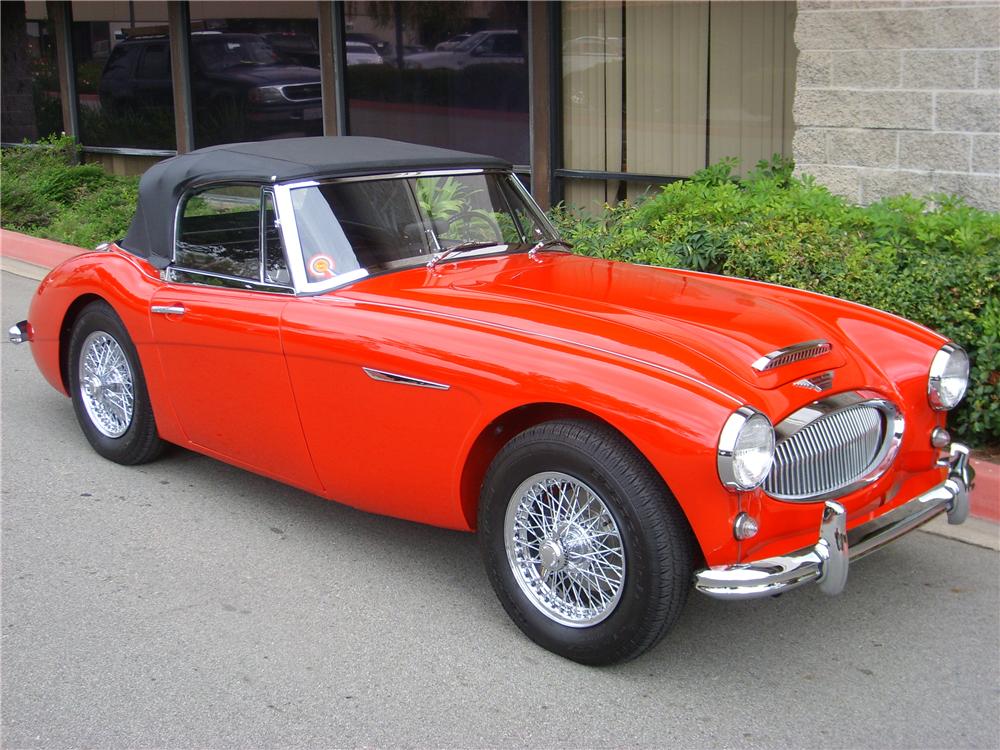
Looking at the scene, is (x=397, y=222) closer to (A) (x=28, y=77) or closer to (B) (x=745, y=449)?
(B) (x=745, y=449)

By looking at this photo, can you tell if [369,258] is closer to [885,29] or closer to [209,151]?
[209,151]

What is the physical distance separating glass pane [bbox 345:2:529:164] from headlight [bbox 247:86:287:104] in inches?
44.4

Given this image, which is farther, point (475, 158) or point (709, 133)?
point (709, 133)

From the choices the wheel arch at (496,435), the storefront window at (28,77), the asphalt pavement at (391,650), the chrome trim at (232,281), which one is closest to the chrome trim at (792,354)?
the wheel arch at (496,435)

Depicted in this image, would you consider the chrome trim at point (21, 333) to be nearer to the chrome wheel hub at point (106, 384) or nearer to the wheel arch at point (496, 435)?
the chrome wheel hub at point (106, 384)

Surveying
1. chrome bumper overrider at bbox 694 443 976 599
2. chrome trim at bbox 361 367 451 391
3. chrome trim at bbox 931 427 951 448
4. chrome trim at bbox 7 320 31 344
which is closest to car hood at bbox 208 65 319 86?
chrome trim at bbox 7 320 31 344

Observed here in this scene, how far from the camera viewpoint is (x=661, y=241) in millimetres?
6703

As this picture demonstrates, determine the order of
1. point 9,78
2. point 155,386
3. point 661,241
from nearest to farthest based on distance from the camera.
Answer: point 155,386 → point 661,241 → point 9,78

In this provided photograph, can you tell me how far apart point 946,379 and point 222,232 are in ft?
10.1

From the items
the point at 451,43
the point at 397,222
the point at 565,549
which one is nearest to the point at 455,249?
the point at 397,222

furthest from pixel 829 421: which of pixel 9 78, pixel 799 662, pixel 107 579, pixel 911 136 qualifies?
pixel 9 78

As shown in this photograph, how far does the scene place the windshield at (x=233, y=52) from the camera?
1241 cm

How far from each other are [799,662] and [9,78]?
52.3 feet

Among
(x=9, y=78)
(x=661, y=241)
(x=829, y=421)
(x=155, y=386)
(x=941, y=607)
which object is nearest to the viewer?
(x=829, y=421)
